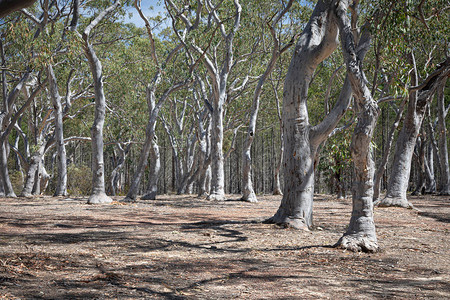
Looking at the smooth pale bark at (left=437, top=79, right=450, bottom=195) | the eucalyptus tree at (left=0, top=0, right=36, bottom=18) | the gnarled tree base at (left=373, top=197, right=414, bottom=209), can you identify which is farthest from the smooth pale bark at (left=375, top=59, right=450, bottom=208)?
the eucalyptus tree at (left=0, top=0, right=36, bottom=18)

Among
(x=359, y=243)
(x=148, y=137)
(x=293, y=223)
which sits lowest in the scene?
(x=359, y=243)

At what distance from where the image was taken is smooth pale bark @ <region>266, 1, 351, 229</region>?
27.0 ft

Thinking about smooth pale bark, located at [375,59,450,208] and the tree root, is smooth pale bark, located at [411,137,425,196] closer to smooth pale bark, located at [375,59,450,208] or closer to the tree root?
smooth pale bark, located at [375,59,450,208]

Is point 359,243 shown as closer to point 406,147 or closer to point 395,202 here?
point 395,202

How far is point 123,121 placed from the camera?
76.7 feet

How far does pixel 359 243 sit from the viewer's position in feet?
21.0

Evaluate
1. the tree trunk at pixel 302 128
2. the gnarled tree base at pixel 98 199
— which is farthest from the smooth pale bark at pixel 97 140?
the tree trunk at pixel 302 128

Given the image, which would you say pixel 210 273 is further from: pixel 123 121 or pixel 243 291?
pixel 123 121

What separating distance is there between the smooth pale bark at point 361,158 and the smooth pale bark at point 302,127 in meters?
1.68

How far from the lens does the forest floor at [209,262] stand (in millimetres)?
4223

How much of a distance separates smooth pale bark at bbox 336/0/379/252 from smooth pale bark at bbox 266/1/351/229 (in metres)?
1.68

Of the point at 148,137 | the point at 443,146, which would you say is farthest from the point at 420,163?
the point at 148,137

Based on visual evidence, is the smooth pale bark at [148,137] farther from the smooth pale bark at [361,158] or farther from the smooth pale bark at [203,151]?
the smooth pale bark at [361,158]

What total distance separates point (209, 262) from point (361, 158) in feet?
9.04
